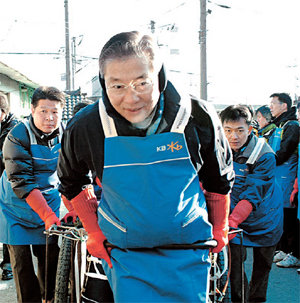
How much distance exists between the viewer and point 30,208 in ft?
12.1

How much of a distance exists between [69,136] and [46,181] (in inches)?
64.5

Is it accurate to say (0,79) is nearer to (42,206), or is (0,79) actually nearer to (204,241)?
(42,206)

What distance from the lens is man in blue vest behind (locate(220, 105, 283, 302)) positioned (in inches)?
134

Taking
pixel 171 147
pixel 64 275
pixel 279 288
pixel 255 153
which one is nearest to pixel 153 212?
pixel 171 147

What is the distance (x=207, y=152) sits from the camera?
2.08 meters

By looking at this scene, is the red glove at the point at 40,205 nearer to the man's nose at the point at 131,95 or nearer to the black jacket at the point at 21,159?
the black jacket at the point at 21,159

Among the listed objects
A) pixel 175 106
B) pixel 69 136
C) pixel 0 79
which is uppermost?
pixel 0 79

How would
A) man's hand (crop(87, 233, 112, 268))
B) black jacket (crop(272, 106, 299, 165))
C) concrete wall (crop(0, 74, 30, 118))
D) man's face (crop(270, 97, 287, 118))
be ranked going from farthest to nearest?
concrete wall (crop(0, 74, 30, 118)), man's face (crop(270, 97, 287, 118)), black jacket (crop(272, 106, 299, 165)), man's hand (crop(87, 233, 112, 268))

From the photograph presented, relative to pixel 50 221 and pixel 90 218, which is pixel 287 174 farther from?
pixel 90 218

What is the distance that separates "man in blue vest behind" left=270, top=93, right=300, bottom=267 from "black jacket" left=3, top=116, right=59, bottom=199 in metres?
3.19

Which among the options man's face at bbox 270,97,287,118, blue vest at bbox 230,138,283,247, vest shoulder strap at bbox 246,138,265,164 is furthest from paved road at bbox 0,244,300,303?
man's face at bbox 270,97,287,118

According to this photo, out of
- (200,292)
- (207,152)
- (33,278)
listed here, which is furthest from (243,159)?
(33,278)

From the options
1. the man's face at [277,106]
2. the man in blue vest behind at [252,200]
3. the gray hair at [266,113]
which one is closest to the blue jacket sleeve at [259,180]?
the man in blue vest behind at [252,200]

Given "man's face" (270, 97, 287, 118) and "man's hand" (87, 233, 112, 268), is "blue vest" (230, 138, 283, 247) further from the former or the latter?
"man's face" (270, 97, 287, 118)
